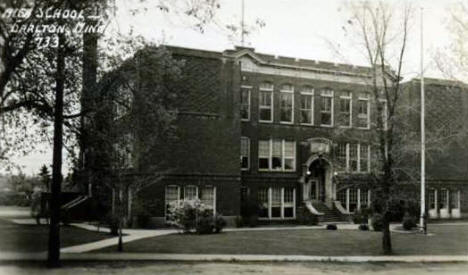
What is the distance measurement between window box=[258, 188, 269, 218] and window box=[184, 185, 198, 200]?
5.14 m

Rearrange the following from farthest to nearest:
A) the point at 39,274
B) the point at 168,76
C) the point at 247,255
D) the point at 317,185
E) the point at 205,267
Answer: the point at 317,185 < the point at 247,255 < the point at 168,76 < the point at 205,267 < the point at 39,274

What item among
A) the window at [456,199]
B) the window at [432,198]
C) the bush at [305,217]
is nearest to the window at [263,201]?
the bush at [305,217]

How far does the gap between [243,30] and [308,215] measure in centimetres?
2394

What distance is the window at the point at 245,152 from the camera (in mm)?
35531

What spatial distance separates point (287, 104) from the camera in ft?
122

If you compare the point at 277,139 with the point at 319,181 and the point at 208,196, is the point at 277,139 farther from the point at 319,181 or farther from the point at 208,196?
the point at 208,196

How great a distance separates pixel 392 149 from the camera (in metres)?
20.0

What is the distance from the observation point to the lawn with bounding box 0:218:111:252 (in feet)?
61.8

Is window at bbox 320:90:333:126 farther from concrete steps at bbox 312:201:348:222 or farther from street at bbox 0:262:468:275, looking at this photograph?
street at bbox 0:262:468:275

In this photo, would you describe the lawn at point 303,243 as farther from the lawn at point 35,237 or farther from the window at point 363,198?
the window at point 363,198

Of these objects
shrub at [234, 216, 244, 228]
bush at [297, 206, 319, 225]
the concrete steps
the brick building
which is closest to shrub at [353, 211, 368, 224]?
the concrete steps

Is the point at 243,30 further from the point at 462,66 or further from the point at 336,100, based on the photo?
the point at 336,100

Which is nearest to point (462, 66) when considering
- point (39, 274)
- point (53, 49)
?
point (53, 49)

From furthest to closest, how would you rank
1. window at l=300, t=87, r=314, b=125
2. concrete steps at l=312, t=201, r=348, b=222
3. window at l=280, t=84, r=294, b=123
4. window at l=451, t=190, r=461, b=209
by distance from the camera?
window at l=451, t=190, r=461, b=209 → window at l=300, t=87, r=314, b=125 → window at l=280, t=84, r=294, b=123 → concrete steps at l=312, t=201, r=348, b=222
